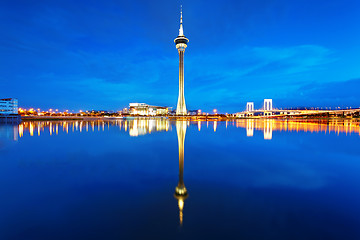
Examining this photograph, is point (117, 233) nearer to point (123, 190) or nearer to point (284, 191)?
point (123, 190)

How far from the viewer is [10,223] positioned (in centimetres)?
399

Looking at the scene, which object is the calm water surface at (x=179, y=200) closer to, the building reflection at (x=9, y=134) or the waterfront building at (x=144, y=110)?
the building reflection at (x=9, y=134)

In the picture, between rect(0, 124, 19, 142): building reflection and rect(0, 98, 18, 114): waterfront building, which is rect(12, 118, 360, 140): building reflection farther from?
rect(0, 98, 18, 114): waterfront building

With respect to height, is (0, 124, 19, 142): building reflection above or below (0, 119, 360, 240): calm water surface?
above

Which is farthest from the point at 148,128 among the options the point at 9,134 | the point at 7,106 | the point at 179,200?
the point at 7,106

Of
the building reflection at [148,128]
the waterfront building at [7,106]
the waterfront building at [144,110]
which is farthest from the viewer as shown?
the waterfront building at [144,110]

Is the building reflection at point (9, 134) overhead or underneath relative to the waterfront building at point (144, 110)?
underneath

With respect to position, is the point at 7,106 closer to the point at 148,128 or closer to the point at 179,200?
the point at 148,128

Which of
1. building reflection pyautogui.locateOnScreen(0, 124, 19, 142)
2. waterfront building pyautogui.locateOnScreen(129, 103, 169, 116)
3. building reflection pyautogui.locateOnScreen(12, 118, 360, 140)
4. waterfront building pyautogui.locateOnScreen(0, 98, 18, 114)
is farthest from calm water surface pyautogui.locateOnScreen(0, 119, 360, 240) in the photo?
waterfront building pyautogui.locateOnScreen(129, 103, 169, 116)

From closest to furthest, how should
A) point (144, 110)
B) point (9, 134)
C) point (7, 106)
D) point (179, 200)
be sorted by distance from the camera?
point (179, 200) < point (9, 134) < point (7, 106) < point (144, 110)

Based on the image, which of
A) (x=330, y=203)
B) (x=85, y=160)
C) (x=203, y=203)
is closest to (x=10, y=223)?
(x=203, y=203)

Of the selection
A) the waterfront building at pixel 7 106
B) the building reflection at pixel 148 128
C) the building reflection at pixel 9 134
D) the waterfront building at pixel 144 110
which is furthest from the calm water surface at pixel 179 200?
the waterfront building at pixel 144 110

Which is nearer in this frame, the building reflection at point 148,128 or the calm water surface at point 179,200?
the calm water surface at point 179,200

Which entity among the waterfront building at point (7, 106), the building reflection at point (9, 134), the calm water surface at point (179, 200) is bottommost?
the calm water surface at point (179, 200)
